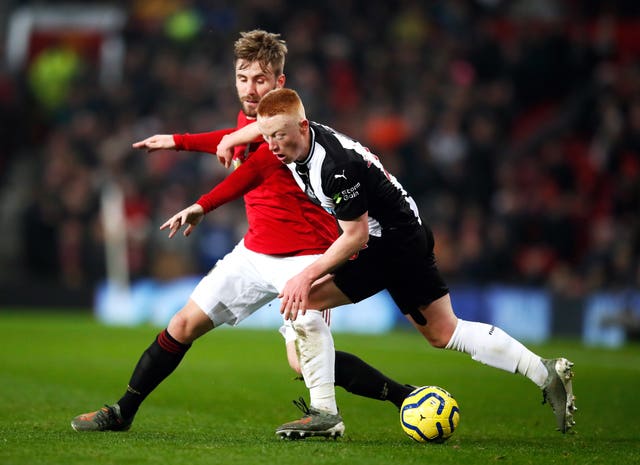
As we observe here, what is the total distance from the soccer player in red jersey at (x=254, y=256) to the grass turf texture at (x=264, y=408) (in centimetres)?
31

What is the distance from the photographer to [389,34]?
19812 millimetres

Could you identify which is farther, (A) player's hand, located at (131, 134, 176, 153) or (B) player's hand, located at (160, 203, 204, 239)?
(A) player's hand, located at (131, 134, 176, 153)

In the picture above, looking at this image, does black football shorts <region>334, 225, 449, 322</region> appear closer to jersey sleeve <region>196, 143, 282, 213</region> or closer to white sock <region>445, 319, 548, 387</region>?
white sock <region>445, 319, 548, 387</region>

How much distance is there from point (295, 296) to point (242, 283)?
0.72 metres

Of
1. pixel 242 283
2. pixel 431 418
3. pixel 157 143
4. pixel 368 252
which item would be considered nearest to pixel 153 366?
pixel 242 283

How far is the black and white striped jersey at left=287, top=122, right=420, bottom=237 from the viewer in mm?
5910

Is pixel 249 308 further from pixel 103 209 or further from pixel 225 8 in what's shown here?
pixel 225 8

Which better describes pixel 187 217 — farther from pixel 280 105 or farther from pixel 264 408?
pixel 264 408

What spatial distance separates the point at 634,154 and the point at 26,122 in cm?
1118

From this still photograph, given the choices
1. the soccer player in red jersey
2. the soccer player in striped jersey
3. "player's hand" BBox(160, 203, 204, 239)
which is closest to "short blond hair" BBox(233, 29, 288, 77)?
the soccer player in red jersey

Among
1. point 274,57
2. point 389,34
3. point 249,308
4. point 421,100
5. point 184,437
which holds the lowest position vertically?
point 184,437

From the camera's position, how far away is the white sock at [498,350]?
643 cm

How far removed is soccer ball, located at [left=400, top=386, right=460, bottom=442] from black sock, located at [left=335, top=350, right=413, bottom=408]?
0.43 meters

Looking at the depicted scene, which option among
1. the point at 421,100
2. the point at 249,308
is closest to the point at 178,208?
the point at 421,100
